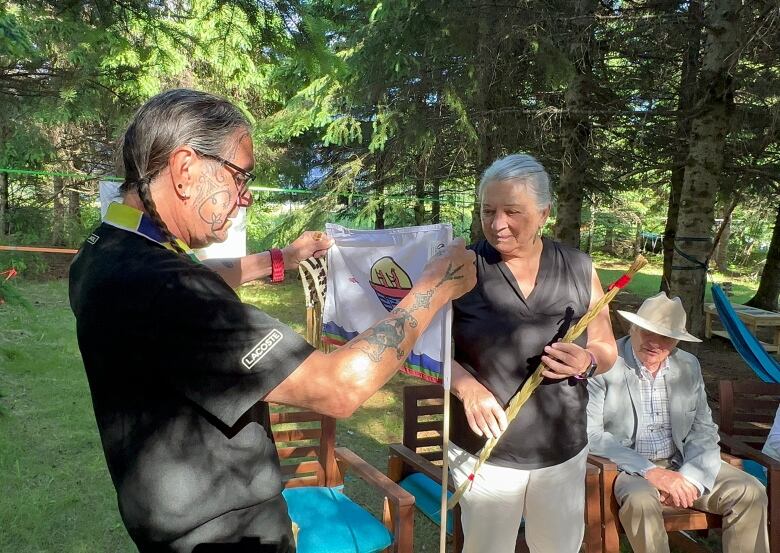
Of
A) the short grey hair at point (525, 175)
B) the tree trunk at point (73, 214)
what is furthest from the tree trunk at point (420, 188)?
A: the tree trunk at point (73, 214)

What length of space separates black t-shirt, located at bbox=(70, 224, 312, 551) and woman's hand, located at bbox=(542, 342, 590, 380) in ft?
3.42

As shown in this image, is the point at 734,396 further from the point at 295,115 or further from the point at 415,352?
the point at 295,115

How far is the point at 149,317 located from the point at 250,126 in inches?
Answer: 18.6

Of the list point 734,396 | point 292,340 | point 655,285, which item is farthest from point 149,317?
point 655,285

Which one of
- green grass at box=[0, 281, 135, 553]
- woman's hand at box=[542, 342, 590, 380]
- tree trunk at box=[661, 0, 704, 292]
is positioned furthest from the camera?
tree trunk at box=[661, 0, 704, 292]

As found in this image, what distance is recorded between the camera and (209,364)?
93 cm

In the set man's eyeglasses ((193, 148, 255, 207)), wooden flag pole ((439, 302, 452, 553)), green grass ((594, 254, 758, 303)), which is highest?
man's eyeglasses ((193, 148, 255, 207))

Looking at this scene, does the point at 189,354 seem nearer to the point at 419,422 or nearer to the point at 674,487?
the point at 419,422

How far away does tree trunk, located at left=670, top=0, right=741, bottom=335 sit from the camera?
5350mm

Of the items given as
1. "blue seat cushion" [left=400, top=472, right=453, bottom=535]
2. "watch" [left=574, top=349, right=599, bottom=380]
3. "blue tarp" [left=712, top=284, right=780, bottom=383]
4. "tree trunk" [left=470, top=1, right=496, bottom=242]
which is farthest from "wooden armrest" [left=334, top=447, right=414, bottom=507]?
"blue tarp" [left=712, top=284, right=780, bottom=383]

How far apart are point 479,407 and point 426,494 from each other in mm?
1336

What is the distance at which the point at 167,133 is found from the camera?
1.07m

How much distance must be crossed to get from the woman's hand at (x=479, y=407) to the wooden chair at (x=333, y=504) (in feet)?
2.32

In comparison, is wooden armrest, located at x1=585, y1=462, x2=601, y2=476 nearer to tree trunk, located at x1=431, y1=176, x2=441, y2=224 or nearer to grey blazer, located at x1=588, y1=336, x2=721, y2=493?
grey blazer, located at x1=588, y1=336, x2=721, y2=493
